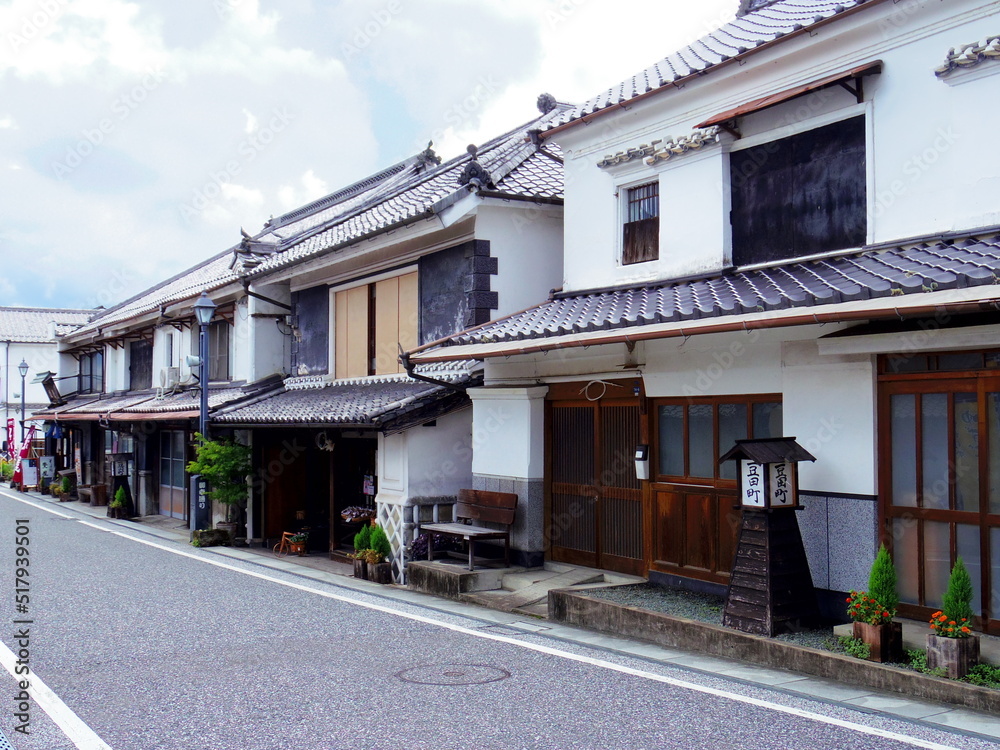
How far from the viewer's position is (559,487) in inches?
508

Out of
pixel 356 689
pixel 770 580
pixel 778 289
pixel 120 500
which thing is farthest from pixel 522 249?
pixel 120 500

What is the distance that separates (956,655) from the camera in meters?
6.68

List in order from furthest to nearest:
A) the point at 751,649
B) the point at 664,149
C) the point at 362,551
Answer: the point at 362,551, the point at 664,149, the point at 751,649

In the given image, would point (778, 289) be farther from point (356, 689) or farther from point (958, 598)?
point (356, 689)

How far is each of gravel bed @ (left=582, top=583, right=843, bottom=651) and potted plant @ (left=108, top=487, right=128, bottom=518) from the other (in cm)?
1885

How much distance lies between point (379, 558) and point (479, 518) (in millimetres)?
1841

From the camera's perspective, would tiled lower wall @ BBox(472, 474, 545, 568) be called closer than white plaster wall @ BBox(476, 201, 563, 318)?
Yes

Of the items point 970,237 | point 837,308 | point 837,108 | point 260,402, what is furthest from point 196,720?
point 260,402

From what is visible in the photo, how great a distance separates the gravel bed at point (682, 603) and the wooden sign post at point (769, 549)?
0.21 meters

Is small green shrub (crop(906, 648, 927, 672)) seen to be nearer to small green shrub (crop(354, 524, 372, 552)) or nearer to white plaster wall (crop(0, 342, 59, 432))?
small green shrub (crop(354, 524, 372, 552))

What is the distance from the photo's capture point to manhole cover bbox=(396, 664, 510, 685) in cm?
757

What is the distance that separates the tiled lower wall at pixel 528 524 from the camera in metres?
12.8

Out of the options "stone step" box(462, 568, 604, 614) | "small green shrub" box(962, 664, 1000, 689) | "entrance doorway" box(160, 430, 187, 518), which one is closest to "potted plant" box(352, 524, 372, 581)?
"stone step" box(462, 568, 604, 614)

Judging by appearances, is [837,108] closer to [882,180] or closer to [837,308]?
[882,180]
